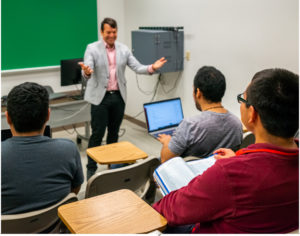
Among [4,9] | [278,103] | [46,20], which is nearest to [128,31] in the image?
[46,20]

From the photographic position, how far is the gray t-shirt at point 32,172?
1.50 meters

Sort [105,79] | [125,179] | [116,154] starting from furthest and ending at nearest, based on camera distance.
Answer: [105,79]
[116,154]
[125,179]

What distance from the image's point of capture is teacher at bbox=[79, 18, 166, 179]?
3471 millimetres

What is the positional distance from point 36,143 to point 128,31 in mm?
4224

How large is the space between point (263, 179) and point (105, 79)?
2678 mm

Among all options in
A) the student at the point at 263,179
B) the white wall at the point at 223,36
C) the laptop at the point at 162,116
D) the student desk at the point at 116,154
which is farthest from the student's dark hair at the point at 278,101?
the white wall at the point at 223,36

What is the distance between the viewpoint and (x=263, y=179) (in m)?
1.00

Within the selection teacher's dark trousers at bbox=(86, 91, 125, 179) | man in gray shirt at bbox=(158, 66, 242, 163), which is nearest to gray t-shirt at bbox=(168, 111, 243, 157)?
man in gray shirt at bbox=(158, 66, 242, 163)

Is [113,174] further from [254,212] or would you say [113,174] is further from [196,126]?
[254,212]

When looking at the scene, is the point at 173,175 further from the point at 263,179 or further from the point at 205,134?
the point at 205,134

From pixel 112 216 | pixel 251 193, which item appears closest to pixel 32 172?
pixel 112 216

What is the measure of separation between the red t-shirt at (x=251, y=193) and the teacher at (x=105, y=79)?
2543 millimetres

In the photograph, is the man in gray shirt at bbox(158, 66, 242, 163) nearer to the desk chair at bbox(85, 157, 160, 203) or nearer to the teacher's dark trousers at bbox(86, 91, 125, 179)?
the desk chair at bbox(85, 157, 160, 203)

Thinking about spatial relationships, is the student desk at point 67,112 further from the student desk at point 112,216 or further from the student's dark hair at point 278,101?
the student's dark hair at point 278,101
